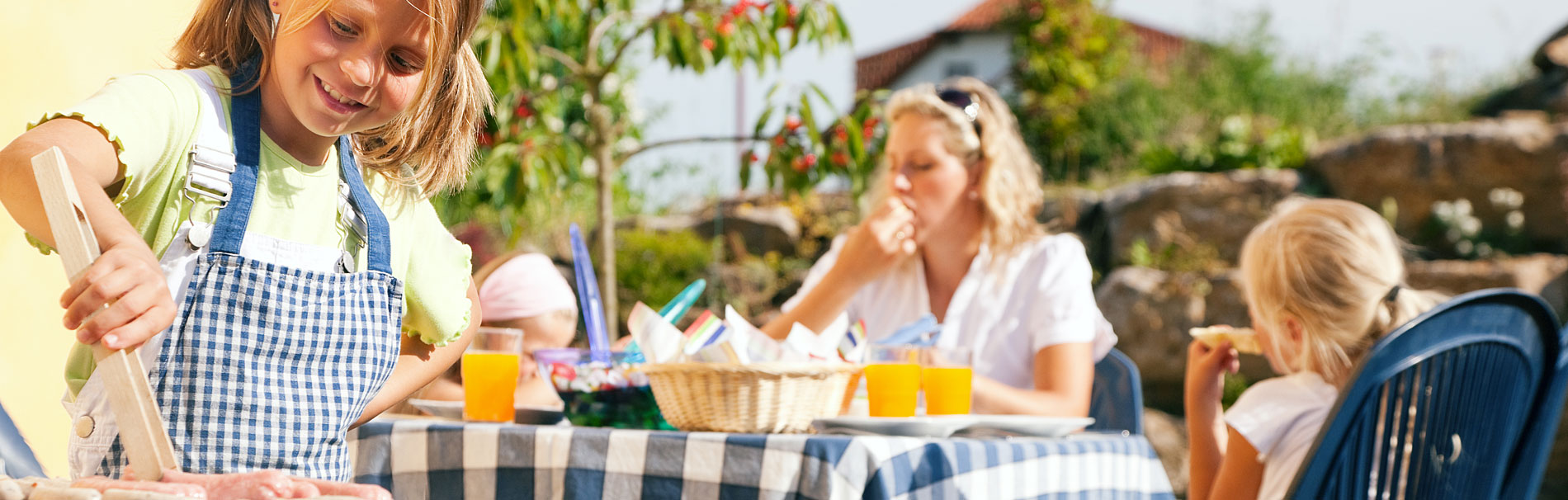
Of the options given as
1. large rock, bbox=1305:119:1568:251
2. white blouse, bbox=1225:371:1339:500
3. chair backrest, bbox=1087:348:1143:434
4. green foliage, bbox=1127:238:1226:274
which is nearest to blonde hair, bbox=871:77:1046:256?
chair backrest, bbox=1087:348:1143:434

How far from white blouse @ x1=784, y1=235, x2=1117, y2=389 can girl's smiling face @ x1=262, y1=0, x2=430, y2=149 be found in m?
1.81

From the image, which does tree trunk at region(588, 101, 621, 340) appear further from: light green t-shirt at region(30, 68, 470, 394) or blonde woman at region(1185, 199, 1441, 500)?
light green t-shirt at region(30, 68, 470, 394)

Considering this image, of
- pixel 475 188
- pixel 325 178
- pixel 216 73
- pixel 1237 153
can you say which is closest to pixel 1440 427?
pixel 325 178

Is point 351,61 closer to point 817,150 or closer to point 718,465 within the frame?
point 718,465

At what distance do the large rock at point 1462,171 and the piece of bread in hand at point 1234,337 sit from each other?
267 inches

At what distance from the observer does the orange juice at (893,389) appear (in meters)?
1.76

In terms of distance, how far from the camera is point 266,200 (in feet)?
3.68

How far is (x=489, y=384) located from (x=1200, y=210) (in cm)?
719

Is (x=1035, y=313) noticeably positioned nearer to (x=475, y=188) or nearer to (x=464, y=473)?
(x=464, y=473)

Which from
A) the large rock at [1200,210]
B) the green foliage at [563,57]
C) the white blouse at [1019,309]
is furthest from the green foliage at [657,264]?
the white blouse at [1019,309]

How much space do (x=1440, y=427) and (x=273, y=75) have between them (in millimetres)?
1658

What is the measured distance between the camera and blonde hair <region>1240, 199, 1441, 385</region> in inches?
83.0

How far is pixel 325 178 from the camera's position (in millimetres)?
1182

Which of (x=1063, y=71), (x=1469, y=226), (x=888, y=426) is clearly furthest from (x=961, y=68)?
(x=888, y=426)
